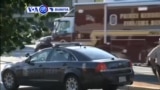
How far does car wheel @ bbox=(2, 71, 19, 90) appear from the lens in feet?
43.4

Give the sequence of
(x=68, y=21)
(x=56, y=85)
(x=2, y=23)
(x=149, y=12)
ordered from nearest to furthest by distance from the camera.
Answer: (x=2, y=23) < (x=56, y=85) < (x=149, y=12) < (x=68, y=21)

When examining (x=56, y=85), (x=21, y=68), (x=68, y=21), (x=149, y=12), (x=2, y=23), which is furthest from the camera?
(x=68, y=21)

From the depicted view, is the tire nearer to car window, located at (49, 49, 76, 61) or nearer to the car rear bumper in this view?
the car rear bumper

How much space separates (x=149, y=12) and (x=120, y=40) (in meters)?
1.82

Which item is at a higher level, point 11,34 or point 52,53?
point 11,34

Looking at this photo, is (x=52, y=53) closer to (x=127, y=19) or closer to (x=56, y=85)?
(x=56, y=85)

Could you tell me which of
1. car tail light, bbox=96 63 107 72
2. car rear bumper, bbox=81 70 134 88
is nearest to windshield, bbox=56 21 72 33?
car rear bumper, bbox=81 70 134 88

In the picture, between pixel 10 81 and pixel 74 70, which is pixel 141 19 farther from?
pixel 74 70

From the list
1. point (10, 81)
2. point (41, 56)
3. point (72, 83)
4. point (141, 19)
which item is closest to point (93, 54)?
point (72, 83)

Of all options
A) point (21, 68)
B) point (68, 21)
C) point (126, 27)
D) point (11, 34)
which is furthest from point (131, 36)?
point (11, 34)

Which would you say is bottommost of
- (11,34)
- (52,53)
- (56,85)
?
(56,85)

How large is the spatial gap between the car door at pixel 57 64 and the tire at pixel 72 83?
9.9 inches

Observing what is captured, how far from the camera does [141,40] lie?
18438mm

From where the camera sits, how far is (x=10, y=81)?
13336 mm
